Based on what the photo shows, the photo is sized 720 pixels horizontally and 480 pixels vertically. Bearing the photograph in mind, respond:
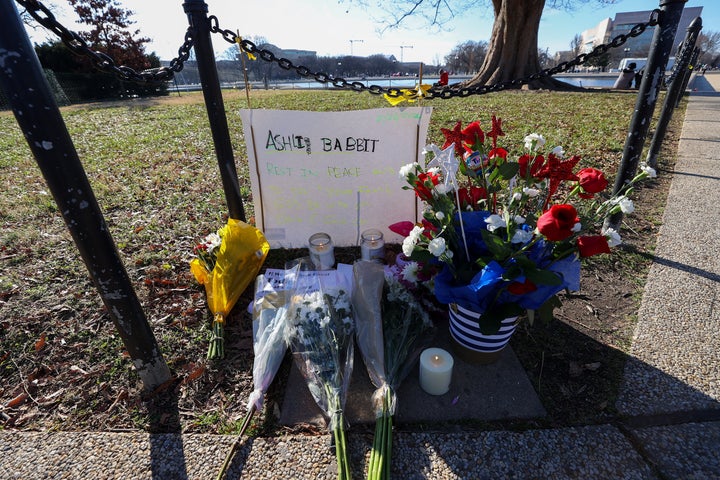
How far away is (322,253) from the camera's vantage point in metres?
2.71

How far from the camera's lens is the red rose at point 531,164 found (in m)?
1.79

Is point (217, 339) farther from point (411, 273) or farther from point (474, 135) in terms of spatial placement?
point (474, 135)

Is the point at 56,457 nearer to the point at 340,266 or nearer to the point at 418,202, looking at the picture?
the point at 340,266

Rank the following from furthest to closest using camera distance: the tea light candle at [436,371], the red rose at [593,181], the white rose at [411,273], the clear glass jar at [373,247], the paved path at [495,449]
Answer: the clear glass jar at [373,247] < the white rose at [411,273] < the tea light candle at [436,371] < the red rose at [593,181] < the paved path at [495,449]

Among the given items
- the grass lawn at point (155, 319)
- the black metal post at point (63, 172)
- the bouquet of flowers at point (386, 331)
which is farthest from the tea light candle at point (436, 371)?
the black metal post at point (63, 172)

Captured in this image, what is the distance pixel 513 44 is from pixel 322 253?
16.2m

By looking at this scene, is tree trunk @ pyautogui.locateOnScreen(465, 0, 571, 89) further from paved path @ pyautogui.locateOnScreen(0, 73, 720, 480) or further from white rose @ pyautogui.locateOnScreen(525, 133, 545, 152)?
paved path @ pyautogui.locateOnScreen(0, 73, 720, 480)

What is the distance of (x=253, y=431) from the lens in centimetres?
170

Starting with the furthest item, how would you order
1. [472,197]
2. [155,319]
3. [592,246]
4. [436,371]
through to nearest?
[155,319], [472,197], [436,371], [592,246]

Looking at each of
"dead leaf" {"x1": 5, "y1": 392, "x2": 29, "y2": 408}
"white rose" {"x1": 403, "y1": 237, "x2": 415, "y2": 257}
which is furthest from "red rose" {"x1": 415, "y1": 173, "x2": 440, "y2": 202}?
"dead leaf" {"x1": 5, "y1": 392, "x2": 29, "y2": 408}

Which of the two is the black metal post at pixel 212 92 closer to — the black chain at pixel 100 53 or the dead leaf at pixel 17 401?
the black chain at pixel 100 53

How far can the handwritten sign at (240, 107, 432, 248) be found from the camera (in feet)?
8.93

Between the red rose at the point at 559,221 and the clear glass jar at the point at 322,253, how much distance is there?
66.1 inches

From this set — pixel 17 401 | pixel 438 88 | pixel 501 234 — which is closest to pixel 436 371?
pixel 501 234
